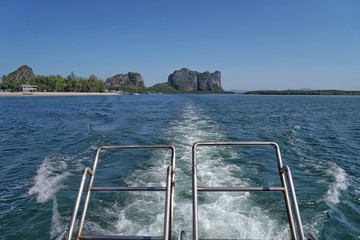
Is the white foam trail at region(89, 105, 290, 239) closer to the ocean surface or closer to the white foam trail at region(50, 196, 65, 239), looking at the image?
the ocean surface

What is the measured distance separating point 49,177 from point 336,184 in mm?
8347

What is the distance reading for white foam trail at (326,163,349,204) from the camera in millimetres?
6863

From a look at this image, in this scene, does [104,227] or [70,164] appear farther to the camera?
[70,164]

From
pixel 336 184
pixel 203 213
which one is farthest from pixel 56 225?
pixel 336 184

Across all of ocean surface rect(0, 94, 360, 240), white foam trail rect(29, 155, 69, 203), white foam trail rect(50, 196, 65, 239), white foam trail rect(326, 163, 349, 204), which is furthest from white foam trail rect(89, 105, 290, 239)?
white foam trail rect(326, 163, 349, 204)

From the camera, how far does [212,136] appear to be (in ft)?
48.8

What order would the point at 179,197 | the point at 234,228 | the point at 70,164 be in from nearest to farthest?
the point at 234,228, the point at 179,197, the point at 70,164

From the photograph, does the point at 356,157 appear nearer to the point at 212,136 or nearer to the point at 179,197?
the point at 212,136

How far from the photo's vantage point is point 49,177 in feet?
27.2

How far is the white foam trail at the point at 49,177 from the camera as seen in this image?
7073 mm

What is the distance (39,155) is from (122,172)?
4.78 metres

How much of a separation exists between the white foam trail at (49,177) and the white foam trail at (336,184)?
6.99 metres

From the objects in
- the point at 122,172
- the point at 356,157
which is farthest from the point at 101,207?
the point at 356,157

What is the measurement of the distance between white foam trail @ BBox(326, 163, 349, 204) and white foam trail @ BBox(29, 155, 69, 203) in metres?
6.99
